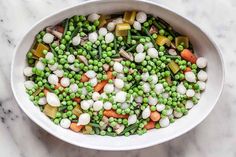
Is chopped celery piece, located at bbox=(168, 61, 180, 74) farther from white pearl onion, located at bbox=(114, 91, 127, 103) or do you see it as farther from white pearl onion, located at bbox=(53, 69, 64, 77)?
white pearl onion, located at bbox=(53, 69, 64, 77)

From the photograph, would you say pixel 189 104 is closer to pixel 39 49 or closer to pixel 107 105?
pixel 107 105

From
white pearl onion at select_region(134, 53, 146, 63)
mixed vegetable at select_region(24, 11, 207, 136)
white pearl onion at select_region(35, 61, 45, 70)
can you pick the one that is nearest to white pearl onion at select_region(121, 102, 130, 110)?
mixed vegetable at select_region(24, 11, 207, 136)

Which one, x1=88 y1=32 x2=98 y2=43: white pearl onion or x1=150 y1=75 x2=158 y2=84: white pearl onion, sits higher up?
x1=88 y1=32 x2=98 y2=43: white pearl onion

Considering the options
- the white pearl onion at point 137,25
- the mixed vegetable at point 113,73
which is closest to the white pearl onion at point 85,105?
the mixed vegetable at point 113,73

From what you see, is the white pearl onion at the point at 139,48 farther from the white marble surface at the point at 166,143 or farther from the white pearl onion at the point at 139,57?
the white marble surface at the point at 166,143

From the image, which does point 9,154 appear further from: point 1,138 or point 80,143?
point 80,143

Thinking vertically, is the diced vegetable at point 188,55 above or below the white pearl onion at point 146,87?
above

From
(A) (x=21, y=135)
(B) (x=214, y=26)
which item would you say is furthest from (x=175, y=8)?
(A) (x=21, y=135)
